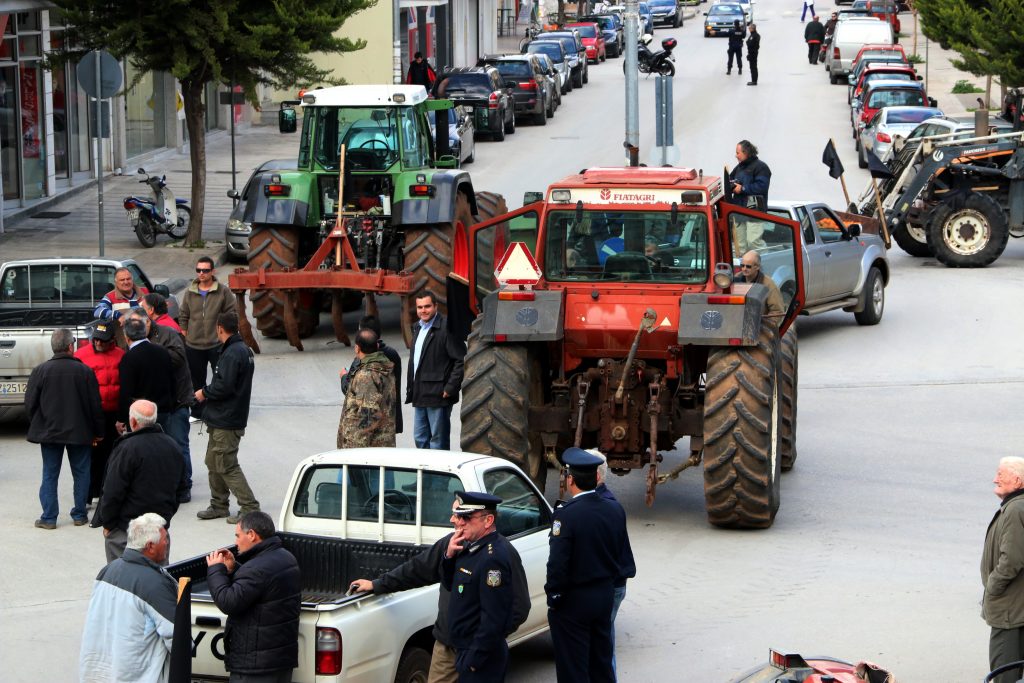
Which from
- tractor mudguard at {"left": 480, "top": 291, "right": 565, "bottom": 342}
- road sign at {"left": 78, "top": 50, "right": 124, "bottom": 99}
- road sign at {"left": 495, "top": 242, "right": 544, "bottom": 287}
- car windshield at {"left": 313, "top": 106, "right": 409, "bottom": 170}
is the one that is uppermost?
road sign at {"left": 78, "top": 50, "right": 124, "bottom": 99}

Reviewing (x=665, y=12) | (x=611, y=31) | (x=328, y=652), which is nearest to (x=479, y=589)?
(x=328, y=652)

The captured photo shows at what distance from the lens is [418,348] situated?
44.9 feet

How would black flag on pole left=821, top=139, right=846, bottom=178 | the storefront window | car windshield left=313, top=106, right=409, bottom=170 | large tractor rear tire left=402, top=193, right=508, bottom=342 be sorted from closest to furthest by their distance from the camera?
large tractor rear tire left=402, top=193, right=508, bottom=342, car windshield left=313, top=106, right=409, bottom=170, black flag on pole left=821, top=139, right=846, bottom=178, the storefront window

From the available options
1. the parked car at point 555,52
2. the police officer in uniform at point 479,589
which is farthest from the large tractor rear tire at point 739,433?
the parked car at point 555,52

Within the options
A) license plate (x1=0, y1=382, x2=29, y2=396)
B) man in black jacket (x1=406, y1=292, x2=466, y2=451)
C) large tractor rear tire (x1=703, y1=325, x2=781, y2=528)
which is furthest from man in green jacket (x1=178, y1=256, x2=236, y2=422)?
large tractor rear tire (x1=703, y1=325, x2=781, y2=528)

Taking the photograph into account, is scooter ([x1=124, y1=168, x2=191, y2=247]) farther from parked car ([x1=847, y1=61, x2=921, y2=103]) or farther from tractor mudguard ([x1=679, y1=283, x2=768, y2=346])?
parked car ([x1=847, y1=61, x2=921, y2=103])

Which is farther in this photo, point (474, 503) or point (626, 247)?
point (626, 247)

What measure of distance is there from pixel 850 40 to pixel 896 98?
602 inches

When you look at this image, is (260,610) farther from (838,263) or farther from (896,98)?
(896,98)

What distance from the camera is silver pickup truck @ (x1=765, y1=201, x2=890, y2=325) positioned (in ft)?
65.1

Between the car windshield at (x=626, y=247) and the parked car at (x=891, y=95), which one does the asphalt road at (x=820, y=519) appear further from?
the parked car at (x=891, y=95)

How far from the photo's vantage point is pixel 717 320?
12.5 metres

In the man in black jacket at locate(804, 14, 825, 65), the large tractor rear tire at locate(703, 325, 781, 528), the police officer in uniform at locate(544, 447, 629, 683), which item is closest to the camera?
the police officer in uniform at locate(544, 447, 629, 683)

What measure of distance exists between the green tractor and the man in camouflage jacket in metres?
6.29
